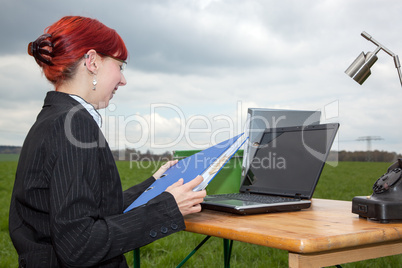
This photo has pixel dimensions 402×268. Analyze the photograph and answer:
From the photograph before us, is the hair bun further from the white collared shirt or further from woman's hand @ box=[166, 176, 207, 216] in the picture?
woman's hand @ box=[166, 176, 207, 216]

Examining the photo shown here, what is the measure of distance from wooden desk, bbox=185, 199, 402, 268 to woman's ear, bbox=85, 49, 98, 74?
0.71 meters

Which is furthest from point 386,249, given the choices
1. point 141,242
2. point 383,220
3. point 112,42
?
point 112,42

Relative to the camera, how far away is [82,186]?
3.91 feet

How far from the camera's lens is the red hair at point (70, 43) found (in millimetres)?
1430

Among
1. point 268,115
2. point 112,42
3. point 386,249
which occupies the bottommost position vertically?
point 386,249

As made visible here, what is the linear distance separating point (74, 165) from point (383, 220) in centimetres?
112

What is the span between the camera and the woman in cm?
119

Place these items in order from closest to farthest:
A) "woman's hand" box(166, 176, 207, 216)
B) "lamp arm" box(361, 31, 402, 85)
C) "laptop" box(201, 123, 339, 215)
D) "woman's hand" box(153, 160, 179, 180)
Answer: "woman's hand" box(166, 176, 207, 216)
"laptop" box(201, 123, 339, 215)
"lamp arm" box(361, 31, 402, 85)
"woman's hand" box(153, 160, 179, 180)

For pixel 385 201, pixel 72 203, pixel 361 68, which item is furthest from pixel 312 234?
pixel 361 68

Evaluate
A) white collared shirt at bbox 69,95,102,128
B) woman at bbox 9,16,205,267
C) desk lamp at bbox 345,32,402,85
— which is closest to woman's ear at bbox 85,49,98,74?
woman at bbox 9,16,205,267

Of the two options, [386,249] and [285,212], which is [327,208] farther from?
[386,249]

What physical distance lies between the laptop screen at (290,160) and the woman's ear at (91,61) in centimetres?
111

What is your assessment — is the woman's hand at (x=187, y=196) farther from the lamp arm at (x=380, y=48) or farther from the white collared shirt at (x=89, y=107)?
the lamp arm at (x=380, y=48)

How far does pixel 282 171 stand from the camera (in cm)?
206
